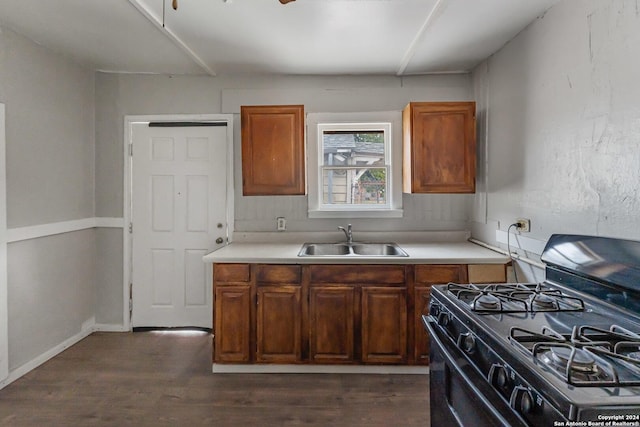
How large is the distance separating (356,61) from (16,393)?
3462 millimetres

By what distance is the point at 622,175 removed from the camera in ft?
5.44

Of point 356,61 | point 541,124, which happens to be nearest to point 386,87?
point 356,61

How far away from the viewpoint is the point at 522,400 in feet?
2.99

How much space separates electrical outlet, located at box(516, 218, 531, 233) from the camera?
241 centimetres

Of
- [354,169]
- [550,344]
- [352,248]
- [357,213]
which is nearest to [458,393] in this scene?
[550,344]

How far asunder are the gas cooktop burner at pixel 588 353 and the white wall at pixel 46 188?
10.5 ft

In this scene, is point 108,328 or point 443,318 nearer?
point 443,318

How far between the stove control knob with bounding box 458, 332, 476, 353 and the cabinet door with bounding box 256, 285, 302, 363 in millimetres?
1488

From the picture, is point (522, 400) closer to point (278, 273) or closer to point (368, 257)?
point (368, 257)

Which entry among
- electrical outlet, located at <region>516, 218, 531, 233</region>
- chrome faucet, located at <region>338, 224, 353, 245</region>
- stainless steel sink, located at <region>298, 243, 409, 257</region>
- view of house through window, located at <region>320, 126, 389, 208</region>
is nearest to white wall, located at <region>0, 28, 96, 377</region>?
stainless steel sink, located at <region>298, 243, 409, 257</region>

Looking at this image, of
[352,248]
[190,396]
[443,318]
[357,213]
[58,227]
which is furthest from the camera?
[357,213]

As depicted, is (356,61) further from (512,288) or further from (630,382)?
(630,382)

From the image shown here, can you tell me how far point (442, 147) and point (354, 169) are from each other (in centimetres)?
85

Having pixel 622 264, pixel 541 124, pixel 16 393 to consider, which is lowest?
pixel 16 393
